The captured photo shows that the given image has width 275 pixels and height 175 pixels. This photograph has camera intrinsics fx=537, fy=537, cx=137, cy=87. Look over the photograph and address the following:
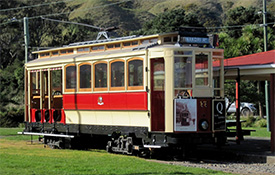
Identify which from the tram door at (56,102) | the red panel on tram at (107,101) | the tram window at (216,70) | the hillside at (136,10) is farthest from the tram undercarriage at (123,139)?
the hillside at (136,10)

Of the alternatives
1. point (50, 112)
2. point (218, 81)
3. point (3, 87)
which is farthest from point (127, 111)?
point (3, 87)

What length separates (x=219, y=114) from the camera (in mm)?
16531

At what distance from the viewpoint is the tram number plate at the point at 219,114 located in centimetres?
1645

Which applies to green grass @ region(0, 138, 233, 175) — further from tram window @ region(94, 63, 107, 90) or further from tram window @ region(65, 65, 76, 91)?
tram window @ region(65, 65, 76, 91)

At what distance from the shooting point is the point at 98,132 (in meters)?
18.6

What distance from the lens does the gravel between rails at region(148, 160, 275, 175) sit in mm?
14027

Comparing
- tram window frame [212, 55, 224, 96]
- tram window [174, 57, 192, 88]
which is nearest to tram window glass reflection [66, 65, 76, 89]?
tram window [174, 57, 192, 88]

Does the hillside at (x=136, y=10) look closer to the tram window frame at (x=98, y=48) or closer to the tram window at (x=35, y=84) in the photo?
the tram window at (x=35, y=84)

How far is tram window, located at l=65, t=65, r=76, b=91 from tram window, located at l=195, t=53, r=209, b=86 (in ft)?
16.5

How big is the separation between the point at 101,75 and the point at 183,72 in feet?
10.6

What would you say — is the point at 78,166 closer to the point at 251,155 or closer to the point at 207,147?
the point at 251,155

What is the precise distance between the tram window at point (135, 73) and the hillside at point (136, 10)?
263ft

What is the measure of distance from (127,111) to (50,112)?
487cm

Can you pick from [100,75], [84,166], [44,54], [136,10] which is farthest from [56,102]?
[136,10]
